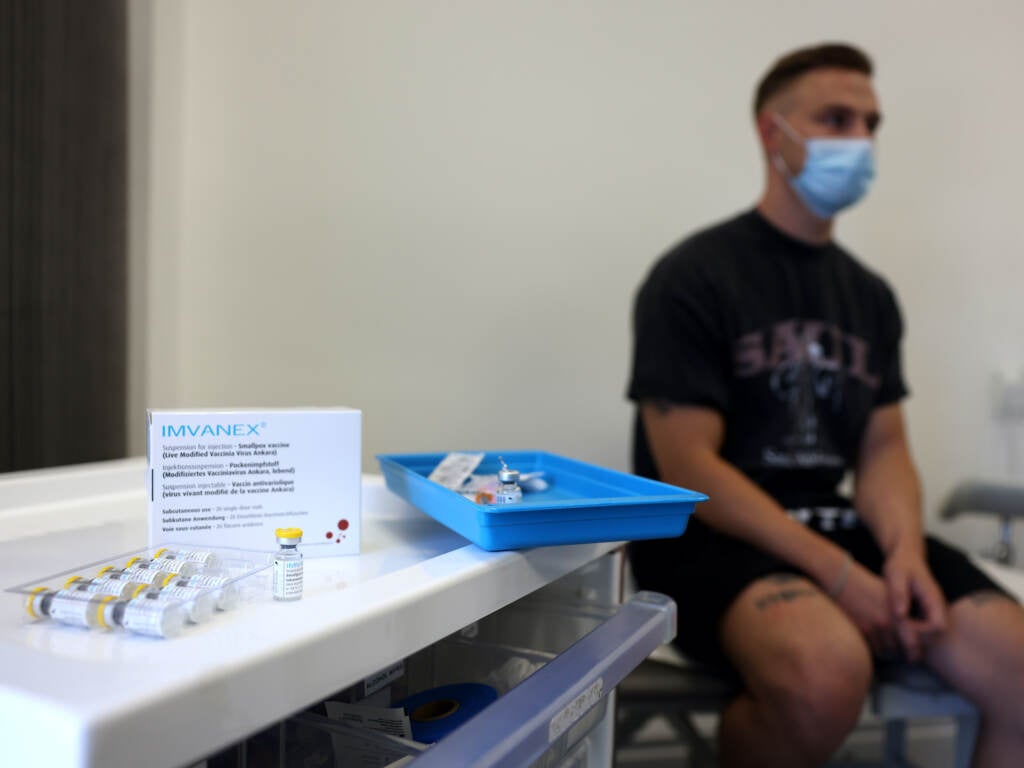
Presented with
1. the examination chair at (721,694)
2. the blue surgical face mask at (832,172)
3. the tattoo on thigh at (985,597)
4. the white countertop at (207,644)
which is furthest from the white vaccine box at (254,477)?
the blue surgical face mask at (832,172)

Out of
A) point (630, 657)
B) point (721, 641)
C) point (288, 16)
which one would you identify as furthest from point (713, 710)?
point (288, 16)

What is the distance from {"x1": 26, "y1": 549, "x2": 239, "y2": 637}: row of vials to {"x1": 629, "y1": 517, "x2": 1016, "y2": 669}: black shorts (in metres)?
0.79

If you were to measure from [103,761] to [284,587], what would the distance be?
17 centimetres

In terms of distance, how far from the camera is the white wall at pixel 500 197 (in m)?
1.53

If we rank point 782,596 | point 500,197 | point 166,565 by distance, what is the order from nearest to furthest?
point 166,565
point 782,596
point 500,197

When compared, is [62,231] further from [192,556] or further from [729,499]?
[729,499]

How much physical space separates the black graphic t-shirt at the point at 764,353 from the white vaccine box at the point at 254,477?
705 mm

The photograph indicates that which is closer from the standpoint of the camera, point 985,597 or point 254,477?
point 254,477

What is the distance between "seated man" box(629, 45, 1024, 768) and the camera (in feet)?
3.31

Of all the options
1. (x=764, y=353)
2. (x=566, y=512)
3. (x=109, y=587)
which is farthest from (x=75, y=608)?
(x=764, y=353)

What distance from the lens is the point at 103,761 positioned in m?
0.28

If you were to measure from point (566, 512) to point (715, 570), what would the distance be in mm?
636

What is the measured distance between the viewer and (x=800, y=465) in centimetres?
126

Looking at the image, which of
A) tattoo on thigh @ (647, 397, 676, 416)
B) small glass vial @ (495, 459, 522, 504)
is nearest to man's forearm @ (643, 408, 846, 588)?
tattoo on thigh @ (647, 397, 676, 416)
